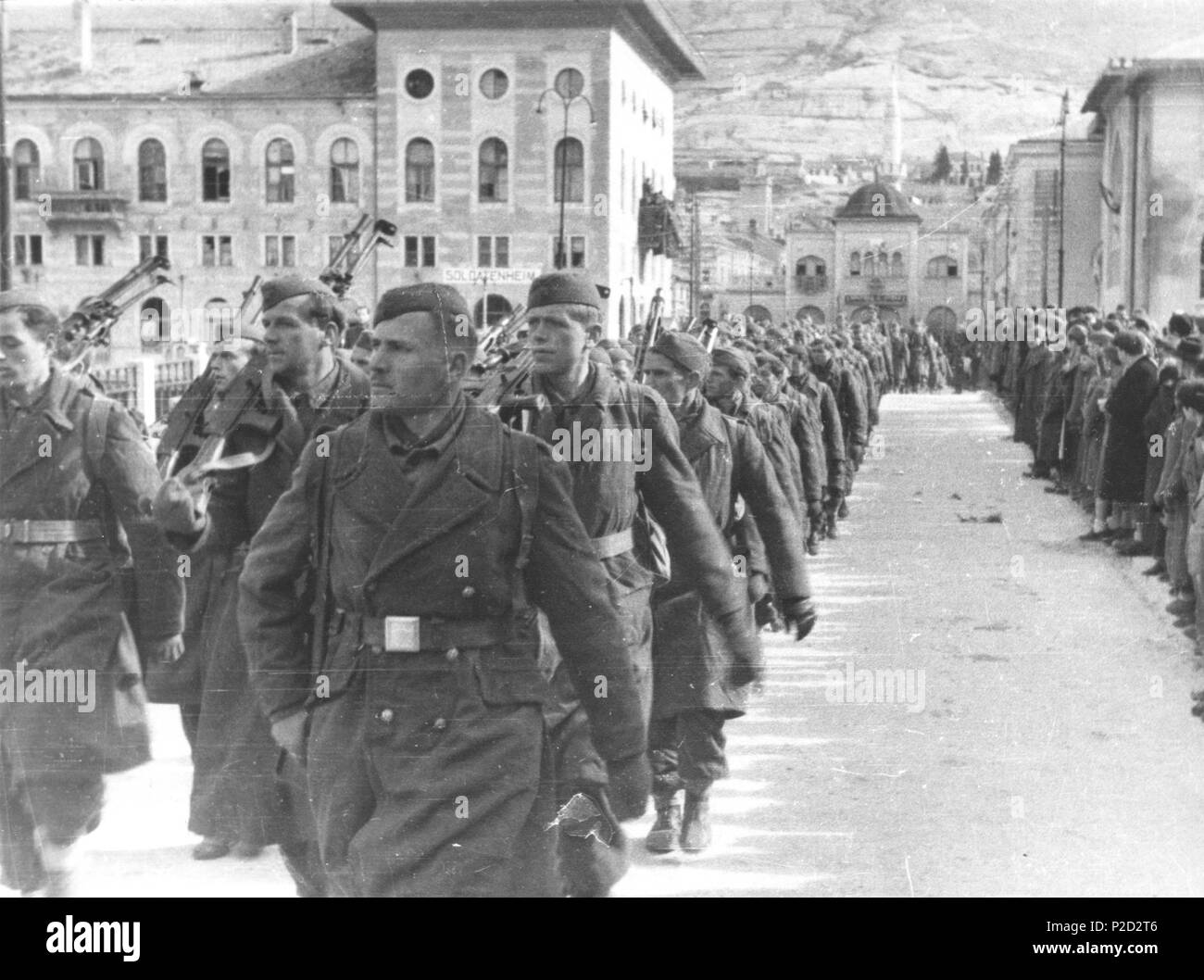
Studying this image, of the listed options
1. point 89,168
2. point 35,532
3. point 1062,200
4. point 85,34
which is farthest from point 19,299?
point 1062,200

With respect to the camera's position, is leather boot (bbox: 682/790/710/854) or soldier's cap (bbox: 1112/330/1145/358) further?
soldier's cap (bbox: 1112/330/1145/358)

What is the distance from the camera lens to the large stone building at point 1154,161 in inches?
293

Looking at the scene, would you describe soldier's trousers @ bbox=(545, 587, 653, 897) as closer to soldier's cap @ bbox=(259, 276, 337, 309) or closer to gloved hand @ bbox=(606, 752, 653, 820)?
gloved hand @ bbox=(606, 752, 653, 820)

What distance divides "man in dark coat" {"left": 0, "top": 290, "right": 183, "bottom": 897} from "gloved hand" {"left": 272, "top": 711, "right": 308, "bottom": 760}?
5.16ft

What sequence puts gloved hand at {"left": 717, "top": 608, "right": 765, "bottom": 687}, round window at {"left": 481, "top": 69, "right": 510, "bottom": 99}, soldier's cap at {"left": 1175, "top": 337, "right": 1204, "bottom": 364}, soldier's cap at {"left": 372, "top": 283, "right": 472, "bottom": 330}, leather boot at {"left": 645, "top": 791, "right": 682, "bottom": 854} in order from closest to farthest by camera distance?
soldier's cap at {"left": 372, "top": 283, "right": 472, "bottom": 330} < gloved hand at {"left": 717, "top": 608, "right": 765, "bottom": 687} < leather boot at {"left": 645, "top": 791, "right": 682, "bottom": 854} < round window at {"left": 481, "top": 69, "right": 510, "bottom": 99} < soldier's cap at {"left": 1175, "top": 337, "right": 1204, "bottom": 364}

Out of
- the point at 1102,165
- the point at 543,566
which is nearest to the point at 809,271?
the point at 1102,165

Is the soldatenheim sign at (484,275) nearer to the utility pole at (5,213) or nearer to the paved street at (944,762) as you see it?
the utility pole at (5,213)

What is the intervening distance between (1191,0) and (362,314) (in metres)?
4.64

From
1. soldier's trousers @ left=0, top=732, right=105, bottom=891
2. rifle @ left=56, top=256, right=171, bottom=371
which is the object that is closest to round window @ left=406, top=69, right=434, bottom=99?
rifle @ left=56, top=256, right=171, bottom=371

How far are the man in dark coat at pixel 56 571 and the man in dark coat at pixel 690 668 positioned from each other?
1.90 metres

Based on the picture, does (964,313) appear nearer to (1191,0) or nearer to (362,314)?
(362,314)

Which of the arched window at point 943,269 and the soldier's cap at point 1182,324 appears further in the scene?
the arched window at point 943,269

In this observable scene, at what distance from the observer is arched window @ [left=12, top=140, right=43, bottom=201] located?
10.8 m

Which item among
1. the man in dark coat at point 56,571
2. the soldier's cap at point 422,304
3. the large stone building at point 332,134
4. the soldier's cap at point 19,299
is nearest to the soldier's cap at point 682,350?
the large stone building at point 332,134
